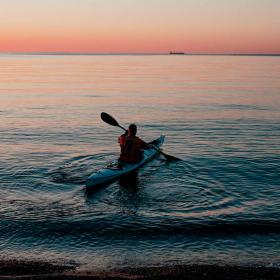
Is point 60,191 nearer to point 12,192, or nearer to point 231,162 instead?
point 12,192

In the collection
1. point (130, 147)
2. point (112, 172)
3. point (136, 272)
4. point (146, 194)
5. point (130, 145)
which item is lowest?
point (146, 194)

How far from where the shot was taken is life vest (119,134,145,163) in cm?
1697

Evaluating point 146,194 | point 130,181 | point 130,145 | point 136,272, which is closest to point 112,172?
point 130,181

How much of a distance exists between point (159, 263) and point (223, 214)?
3873 mm

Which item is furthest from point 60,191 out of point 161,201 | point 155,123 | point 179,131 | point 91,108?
point 91,108

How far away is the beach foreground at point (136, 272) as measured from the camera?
878cm

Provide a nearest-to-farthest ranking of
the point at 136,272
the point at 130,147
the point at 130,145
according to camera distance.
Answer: the point at 136,272 < the point at 130,145 < the point at 130,147

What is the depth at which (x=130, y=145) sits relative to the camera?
56.1 ft

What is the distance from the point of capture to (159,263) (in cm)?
988

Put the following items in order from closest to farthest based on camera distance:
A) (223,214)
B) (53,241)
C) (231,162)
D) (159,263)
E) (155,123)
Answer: (159,263)
(53,241)
(223,214)
(231,162)
(155,123)

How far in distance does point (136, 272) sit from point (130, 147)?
27.6 feet

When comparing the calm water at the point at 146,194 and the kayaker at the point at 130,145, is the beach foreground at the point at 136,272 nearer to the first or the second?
the calm water at the point at 146,194

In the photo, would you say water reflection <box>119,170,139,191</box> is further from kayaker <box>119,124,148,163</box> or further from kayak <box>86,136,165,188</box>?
kayaker <box>119,124,148,163</box>

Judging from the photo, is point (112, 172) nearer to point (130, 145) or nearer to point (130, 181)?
point (130, 181)
